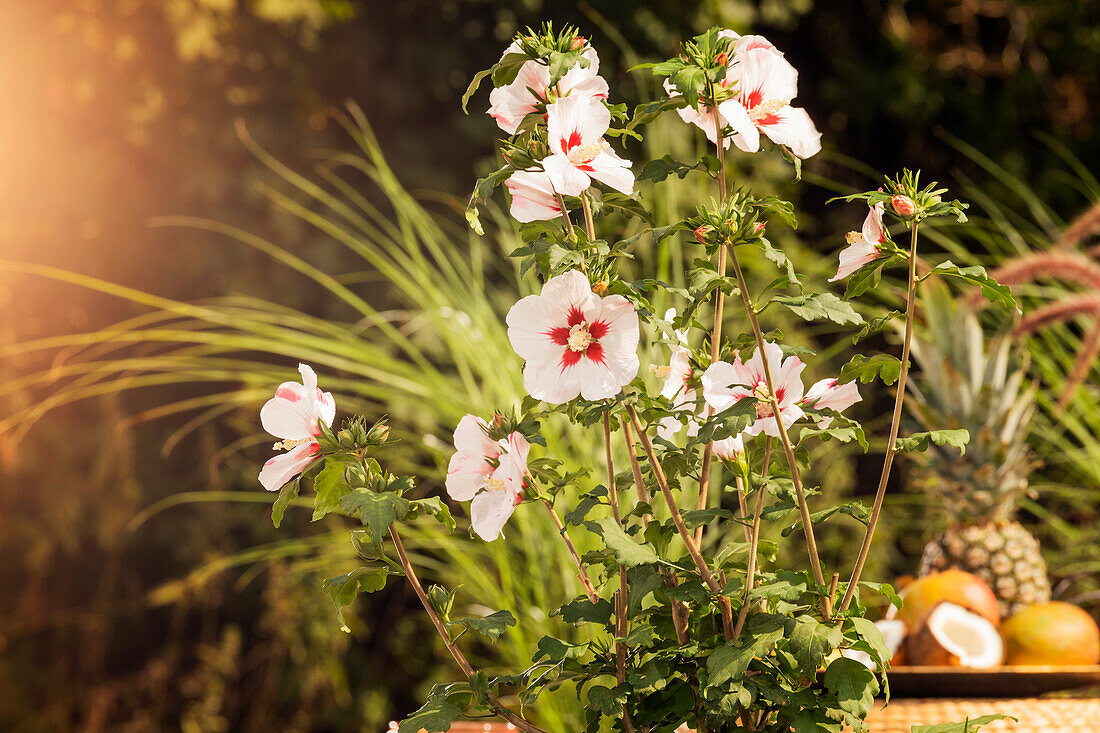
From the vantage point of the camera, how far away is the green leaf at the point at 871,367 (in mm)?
513

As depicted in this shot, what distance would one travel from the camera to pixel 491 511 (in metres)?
0.52

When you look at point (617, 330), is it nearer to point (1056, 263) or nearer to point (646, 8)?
point (1056, 263)

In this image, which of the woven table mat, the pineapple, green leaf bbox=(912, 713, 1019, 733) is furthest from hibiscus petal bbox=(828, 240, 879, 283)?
the pineapple

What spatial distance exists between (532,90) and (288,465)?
0.24 metres

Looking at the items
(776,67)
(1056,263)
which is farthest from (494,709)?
(1056,263)

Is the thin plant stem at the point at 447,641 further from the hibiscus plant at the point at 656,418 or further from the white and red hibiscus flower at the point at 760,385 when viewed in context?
the white and red hibiscus flower at the point at 760,385

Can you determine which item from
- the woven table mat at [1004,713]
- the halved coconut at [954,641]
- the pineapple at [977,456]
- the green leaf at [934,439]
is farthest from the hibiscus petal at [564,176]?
the pineapple at [977,456]

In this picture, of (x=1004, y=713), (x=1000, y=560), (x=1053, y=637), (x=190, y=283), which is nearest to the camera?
(x=1004, y=713)

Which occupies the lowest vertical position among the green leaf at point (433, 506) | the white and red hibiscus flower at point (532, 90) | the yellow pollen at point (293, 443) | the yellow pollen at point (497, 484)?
the green leaf at point (433, 506)

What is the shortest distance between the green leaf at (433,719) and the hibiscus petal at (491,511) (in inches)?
3.7

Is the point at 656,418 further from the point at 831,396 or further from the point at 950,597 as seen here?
the point at 950,597

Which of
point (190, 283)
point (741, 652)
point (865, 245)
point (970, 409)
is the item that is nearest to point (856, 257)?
point (865, 245)

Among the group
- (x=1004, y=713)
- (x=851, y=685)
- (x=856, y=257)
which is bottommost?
(x=1004, y=713)

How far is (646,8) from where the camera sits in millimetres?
2328
